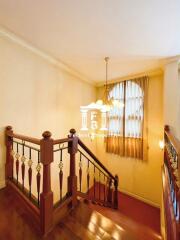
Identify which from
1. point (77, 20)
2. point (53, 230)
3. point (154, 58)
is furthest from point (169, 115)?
point (53, 230)

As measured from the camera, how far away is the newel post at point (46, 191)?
1499mm

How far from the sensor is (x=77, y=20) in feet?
6.95

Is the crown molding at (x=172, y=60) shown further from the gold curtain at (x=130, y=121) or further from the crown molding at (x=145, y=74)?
the gold curtain at (x=130, y=121)

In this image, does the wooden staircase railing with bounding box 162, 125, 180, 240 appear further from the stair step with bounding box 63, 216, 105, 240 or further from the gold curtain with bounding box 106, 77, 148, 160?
the gold curtain with bounding box 106, 77, 148, 160

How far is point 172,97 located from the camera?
3.18 m

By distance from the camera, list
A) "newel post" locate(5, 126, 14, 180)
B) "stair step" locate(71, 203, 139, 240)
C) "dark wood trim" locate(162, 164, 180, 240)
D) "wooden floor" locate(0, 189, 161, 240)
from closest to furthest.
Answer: "dark wood trim" locate(162, 164, 180, 240) → "wooden floor" locate(0, 189, 161, 240) → "stair step" locate(71, 203, 139, 240) → "newel post" locate(5, 126, 14, 180)

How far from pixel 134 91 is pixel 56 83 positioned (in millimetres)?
2432

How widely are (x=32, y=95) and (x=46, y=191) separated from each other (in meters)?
2.04

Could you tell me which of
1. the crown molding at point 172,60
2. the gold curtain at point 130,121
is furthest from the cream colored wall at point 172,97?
the gold curtain at point 130,121

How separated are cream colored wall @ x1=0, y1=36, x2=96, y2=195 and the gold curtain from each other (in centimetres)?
148

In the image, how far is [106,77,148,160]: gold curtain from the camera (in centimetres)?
415

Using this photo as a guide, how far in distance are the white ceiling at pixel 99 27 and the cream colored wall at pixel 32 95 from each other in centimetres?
39

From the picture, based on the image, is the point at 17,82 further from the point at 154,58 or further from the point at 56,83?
the point at 154,58

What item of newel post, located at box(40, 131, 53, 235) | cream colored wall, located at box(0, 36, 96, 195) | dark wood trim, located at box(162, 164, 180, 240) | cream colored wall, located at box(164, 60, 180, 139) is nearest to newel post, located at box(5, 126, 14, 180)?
cream colored wall, located at box(0, 36, 96, 195)
